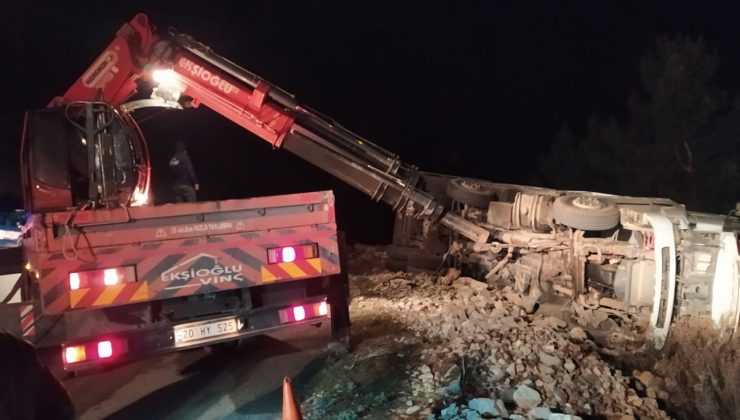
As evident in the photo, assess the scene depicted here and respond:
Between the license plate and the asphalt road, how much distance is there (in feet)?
1.86

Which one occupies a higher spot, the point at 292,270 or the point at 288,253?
the point at 288,253

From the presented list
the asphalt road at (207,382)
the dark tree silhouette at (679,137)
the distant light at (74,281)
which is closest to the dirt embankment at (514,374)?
the asphalt road at (207,382)

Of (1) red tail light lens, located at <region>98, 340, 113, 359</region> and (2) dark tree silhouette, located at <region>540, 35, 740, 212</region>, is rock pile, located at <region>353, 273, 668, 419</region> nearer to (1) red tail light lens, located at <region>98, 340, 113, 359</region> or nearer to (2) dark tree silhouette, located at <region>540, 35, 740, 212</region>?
(1) red tail light lens, located at <region>98, 340, 113, 359</region>

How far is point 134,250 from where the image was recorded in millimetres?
5613

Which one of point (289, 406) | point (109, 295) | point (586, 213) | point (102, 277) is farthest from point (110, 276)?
point (586, 213)

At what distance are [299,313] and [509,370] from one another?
6.62 ft

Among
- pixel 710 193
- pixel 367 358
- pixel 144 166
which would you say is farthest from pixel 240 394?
pixel 710 193

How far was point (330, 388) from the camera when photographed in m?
5.91

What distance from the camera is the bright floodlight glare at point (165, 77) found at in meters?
7.80

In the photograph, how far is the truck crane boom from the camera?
7500 millimetres

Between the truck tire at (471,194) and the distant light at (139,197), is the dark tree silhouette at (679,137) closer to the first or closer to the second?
the truck tire at (471,194)

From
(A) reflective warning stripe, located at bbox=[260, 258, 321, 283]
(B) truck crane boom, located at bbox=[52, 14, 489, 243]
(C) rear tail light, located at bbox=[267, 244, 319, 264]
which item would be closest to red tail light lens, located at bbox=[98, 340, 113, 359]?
(A) reflective warning stripe, located at bbox=[260, 258, 321, 283]

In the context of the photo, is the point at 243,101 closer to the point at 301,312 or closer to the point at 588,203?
the point at 301,312

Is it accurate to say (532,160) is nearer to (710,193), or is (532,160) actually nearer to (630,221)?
(710,193)
